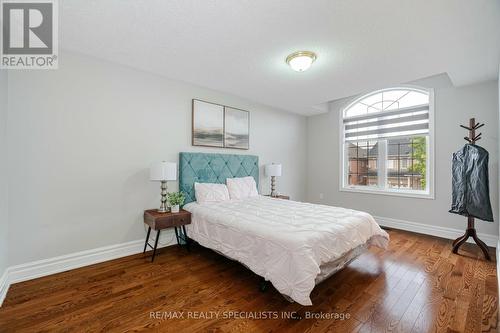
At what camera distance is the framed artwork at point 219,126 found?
3695 mm

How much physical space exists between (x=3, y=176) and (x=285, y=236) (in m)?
2.77

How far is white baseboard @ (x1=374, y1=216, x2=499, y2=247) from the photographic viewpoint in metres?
3.30

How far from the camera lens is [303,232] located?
1.99 meters

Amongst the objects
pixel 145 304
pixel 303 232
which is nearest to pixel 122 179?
pixel 145 304

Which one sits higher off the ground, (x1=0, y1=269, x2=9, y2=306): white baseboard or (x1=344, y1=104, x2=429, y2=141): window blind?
(x1=344, y1=104, x2=429, y2=141): window blind

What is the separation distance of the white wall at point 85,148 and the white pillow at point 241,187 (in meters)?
0.97

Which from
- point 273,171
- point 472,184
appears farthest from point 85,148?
point 472,184

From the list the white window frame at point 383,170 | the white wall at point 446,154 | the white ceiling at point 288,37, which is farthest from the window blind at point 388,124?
the white ceiling at point 288,37

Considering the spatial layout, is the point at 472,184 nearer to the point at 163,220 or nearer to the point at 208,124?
the point at 208,124

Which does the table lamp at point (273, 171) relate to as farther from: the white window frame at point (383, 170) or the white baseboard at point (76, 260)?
the white baseboard at point (76, 260)

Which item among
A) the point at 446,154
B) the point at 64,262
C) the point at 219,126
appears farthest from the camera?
the point at 219,126

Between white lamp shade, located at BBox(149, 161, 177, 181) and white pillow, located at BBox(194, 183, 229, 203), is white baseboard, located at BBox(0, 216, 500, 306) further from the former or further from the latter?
white lamp shade, located at BBox(149, 161, 177, 181)

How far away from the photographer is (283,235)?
6.35 feet

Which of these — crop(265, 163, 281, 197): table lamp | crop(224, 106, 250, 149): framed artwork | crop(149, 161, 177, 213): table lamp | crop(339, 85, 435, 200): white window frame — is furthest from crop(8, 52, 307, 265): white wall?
crop(339, 85, 435, 200): white window frame
